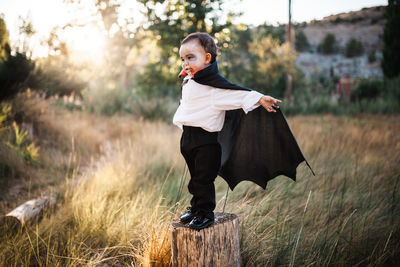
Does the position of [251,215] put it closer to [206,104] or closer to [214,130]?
[214,130]

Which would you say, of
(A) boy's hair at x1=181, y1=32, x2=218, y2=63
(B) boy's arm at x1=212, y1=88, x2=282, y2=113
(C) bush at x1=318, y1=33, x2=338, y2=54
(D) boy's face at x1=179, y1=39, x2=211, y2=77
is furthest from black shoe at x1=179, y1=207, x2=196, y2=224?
(C) bush at x1=318, y1=33, x2=338, y2=54

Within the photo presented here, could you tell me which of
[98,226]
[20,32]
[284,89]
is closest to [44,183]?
[98,226]

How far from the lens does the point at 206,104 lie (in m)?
1.99

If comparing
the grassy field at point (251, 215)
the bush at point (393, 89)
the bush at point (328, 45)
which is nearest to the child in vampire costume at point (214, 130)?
the grassy field at point (251, 215)

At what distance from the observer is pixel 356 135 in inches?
248

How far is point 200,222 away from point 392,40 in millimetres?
20955

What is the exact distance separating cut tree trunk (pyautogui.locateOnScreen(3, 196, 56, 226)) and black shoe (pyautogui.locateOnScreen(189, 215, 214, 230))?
5.79ft

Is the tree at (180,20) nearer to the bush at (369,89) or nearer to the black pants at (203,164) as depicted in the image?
the black pants at (203,164)

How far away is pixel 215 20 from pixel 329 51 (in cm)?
5203

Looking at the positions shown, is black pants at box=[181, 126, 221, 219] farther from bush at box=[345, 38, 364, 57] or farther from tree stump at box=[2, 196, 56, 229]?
bush at box=[345, 38, 364, 57]

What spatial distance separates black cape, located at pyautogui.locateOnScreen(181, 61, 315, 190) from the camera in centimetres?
220

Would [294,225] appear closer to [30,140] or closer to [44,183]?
[44,183]

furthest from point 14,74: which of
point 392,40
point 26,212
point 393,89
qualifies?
point 392,40

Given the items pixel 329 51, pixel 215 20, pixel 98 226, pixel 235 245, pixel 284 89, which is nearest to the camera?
pixel 235 245
